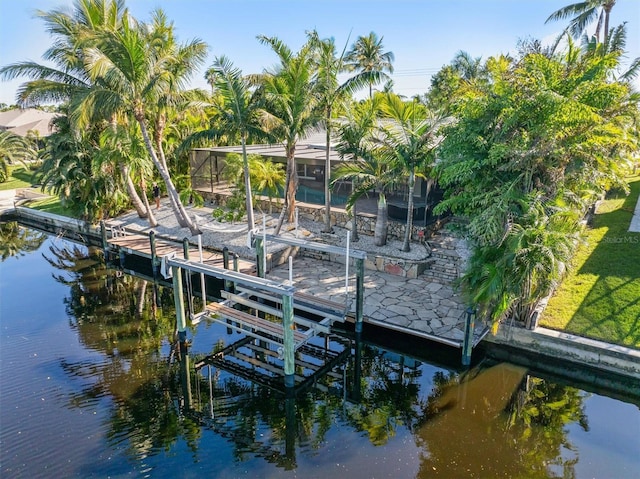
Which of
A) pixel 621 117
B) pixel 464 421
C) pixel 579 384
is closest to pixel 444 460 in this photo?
pixel 464 421

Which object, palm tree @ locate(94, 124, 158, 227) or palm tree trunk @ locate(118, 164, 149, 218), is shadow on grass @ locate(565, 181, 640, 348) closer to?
palm tree @ locate(94, 124, 158, 227)

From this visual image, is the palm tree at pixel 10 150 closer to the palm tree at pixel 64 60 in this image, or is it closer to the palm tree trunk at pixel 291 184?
the palm tree at pixel 64 60

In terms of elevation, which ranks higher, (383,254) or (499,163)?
(499,163)

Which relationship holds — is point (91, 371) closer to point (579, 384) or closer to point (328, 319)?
point (328, 319)

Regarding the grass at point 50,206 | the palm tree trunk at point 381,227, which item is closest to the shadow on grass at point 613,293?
the palm tree trunk at point 381,227

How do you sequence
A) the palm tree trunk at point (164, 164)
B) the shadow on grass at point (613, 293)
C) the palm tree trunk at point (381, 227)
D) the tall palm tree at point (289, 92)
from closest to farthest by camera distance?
the shadow on grass at point (613, 293) < the tall palm tree at point (289, 92) < the palm tree trunk at point (381, 227) < the palm tree trunk at point (164, 164)
